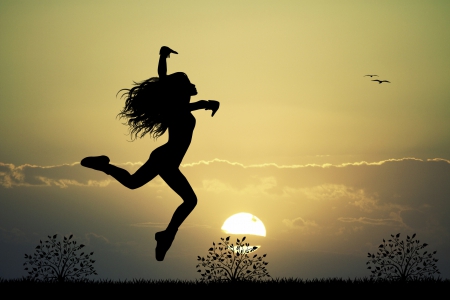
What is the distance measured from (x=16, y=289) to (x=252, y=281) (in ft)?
14.5

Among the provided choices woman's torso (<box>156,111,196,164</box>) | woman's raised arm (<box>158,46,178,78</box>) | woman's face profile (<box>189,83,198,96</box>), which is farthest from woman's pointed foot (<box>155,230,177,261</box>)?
woman's raised arm (<box>158,46,178,78</box>)

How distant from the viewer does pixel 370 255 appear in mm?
14750

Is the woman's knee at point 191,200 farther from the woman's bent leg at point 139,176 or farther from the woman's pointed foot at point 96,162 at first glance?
the woman's pointed foot at point 96,162

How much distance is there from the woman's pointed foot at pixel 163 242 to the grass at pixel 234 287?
2.36ft

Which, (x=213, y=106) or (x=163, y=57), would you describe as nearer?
(x=163, y=57)

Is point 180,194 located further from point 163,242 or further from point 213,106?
point 213,106

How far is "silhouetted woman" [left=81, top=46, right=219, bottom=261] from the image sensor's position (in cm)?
1112

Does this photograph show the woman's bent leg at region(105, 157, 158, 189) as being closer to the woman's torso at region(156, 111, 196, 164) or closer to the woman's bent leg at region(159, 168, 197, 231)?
the woman's bent leg at region(159, 168, 197, 231)

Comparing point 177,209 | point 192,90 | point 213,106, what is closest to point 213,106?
point 213,106

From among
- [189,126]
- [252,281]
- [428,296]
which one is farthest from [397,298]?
[189,126]

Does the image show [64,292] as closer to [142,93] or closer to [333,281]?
[142,93]

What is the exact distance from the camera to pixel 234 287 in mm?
12211

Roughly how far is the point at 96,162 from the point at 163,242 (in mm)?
1834

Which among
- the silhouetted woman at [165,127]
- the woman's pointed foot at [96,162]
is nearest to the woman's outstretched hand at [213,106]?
the silhouetted woman at [165,127]
